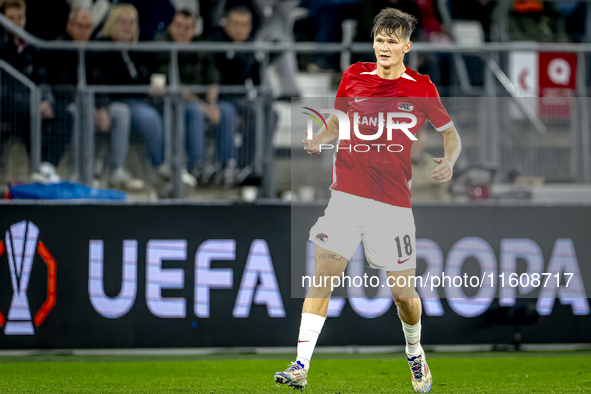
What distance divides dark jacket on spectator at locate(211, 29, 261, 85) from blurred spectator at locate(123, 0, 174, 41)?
106 centimetres

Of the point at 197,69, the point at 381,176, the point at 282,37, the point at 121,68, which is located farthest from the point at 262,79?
the point at 381,176

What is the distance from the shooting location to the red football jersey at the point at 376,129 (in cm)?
452

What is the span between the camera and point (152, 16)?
8.26 m

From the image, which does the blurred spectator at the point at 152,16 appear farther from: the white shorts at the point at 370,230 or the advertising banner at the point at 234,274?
the white shorts at the point at 370,230

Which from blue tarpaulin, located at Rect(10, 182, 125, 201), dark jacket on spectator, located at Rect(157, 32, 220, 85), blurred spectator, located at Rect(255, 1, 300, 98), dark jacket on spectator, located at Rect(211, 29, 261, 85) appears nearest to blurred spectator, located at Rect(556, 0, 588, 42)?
blurred spectator, located at Rect(255, 1, 300, 98)

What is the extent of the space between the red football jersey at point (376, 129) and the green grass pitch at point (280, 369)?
1261 mm

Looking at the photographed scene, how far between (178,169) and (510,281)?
9.68 ft

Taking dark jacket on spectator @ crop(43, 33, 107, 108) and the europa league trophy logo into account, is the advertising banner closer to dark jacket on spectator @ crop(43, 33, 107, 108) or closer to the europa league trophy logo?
the europa league trophy logo

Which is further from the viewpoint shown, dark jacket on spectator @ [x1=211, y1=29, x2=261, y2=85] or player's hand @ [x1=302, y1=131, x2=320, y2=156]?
dark jacket on spectator @ [x1=211, y1=29, x2=261, y2=85]

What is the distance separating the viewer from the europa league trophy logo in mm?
5902

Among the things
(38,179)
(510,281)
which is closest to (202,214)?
(38,179)

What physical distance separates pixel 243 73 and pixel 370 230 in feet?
11.4

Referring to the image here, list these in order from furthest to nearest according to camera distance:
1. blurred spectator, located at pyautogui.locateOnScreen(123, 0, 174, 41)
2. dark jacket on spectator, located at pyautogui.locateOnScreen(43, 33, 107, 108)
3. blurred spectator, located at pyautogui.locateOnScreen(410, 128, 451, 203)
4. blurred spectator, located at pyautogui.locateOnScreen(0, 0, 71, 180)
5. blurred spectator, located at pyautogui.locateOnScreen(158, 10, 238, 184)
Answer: blurred spectator, located at pyautogui.locateOnScreen(123, 0, 174, 41), dark jacket on spectator, located at pyautogui.locateOnScreen(43, 33, 107, 108), blurred spectator, located at pyautogui.locateOnScreen(158, 10, 238, 184), blurred spectator, located at pyautogui.locateOnScreen(0, 0, 71, 180), blurred spectator, located at pyautogui.locateOnScreen(410, 128, 451, 203)

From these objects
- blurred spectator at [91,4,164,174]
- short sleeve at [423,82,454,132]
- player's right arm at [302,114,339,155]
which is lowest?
player's right arm at [302,114,339,155]
